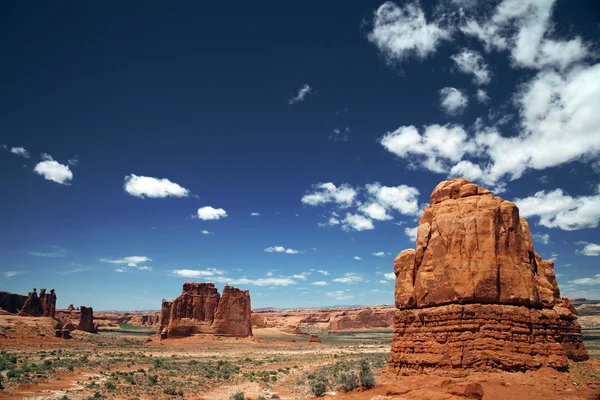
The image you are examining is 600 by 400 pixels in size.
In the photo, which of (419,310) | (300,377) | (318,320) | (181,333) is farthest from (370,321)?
(419,310)

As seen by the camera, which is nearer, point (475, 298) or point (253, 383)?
point (475, 298)

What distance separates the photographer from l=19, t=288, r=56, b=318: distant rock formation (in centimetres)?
7500

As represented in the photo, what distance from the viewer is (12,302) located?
78188mm

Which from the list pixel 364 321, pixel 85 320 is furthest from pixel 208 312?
pixel 364 321

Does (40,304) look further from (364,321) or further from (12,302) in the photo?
(364,321)

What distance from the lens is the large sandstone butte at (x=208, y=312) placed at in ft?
238

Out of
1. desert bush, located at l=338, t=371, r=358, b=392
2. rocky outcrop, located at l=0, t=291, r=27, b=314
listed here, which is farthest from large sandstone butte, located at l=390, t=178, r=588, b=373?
rocky outcrop, located at l=0, t=291, r=27, b=314

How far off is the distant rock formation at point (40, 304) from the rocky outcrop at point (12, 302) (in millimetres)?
3962

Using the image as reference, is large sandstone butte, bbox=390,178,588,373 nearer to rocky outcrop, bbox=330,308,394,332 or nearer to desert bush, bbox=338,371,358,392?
desert bush, bbox=338,371,358,392

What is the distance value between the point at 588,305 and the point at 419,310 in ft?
600

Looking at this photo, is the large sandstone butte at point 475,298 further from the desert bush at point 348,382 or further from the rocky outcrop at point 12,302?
the rocky outcrop at point 12,302

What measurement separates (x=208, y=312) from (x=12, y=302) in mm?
42180

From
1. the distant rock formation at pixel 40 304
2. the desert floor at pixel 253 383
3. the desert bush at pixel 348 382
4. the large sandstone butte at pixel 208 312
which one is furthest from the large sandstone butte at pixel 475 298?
the distant rock formation at pixel 40 304

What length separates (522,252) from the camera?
16.4m
